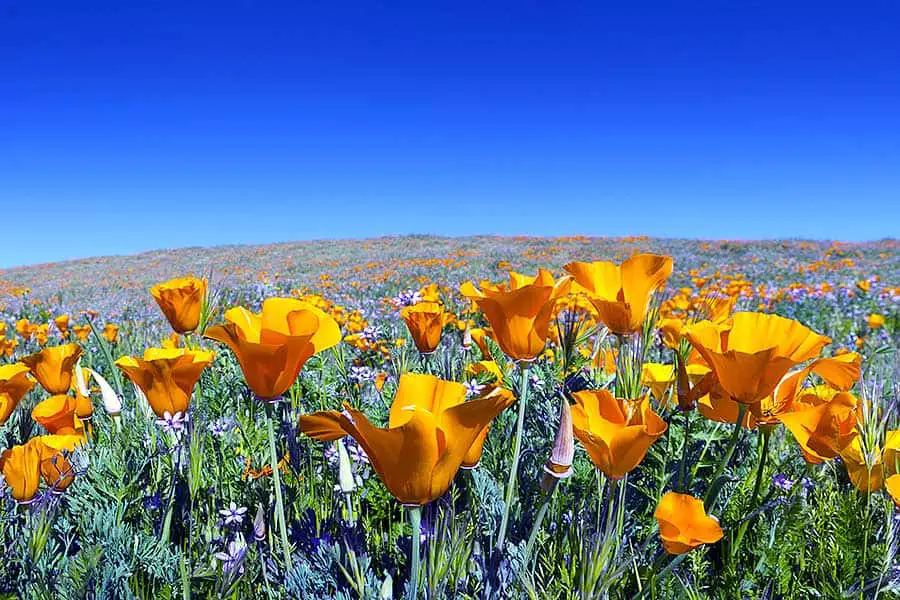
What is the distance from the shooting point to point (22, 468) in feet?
4.15

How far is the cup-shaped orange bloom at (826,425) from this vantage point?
3.92 feet

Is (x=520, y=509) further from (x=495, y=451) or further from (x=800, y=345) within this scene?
(x=800, y=345)

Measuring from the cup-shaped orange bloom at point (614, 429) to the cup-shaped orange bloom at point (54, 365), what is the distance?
4.67ft

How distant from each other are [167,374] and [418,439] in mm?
715

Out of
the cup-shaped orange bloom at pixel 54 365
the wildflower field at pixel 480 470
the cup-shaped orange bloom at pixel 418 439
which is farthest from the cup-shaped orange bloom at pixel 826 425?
the cup-shaped orange bloom at pixel 54 365

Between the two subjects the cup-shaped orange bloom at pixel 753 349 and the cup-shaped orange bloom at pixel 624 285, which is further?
the cup-shaped orange bloom at pixel 624 285

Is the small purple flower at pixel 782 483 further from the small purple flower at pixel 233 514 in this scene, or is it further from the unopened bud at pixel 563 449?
the small purple flower at pixel 233 514

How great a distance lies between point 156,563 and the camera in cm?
126

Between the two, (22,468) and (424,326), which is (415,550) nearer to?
(22,468)

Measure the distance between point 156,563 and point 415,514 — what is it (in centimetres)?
75

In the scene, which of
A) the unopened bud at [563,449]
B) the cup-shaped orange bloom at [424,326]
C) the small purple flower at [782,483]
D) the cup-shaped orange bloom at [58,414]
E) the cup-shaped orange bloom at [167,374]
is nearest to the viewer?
the unopened bud at [563,449]

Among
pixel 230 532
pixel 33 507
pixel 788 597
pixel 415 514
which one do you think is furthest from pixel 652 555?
pixel 33 507

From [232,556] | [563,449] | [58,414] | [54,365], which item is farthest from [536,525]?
[54,365]

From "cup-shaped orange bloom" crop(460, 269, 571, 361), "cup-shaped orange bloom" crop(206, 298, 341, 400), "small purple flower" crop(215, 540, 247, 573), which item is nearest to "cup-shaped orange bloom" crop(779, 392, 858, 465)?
"cup-shaped orange bloom" crop(460, 269, 571, 361)
